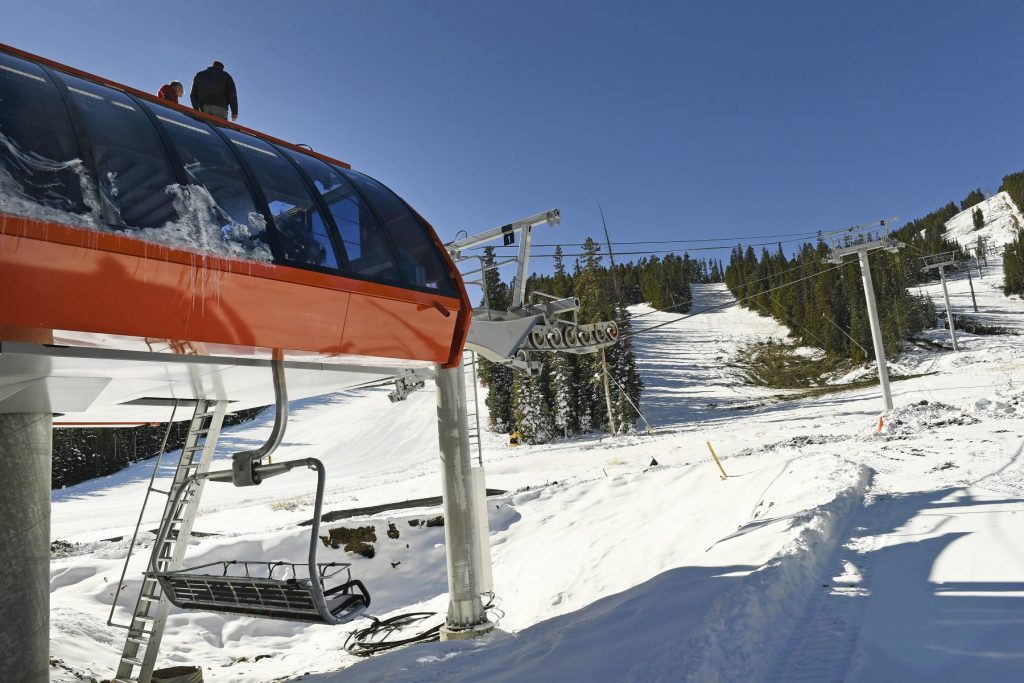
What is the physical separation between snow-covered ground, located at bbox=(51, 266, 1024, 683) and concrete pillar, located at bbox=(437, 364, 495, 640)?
1031 millimetres

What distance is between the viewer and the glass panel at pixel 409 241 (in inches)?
229

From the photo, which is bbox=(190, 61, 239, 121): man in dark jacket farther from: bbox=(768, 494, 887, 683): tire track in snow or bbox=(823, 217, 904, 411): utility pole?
bbox=(823, 217, 904, 411): utility pole

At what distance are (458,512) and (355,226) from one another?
5022 mm

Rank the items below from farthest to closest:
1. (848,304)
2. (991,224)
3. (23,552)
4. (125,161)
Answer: (991,224), (848,304), (23,552), (125,161)

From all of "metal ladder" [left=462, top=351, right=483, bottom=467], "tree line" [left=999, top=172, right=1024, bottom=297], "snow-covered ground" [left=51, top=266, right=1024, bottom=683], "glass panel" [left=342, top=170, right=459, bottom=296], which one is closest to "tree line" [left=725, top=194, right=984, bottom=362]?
"tree line" [left=999, top=172, right=1024, bottom=297]

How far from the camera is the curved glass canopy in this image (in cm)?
360

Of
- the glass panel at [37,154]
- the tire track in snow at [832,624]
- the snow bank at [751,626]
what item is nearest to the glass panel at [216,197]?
the glass panel at [37,154]

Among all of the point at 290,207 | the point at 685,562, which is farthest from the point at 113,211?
the point at 685,562

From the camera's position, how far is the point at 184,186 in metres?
4.30

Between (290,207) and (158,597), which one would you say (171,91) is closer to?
(290,207)

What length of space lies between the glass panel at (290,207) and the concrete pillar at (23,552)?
369 centimetres

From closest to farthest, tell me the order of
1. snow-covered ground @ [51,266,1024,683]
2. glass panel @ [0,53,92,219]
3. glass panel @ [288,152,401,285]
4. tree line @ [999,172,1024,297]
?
glass panel @ [0,53,92,219] < snow-covered ground @ [51,266,1024,683] < glass panel @ [288,152,401,285] < tree line @ [999,172,1024,297]

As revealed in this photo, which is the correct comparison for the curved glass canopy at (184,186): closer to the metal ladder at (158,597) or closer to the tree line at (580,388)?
the metal ladder at (158,597)

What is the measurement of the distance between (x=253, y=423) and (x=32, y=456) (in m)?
41.8
